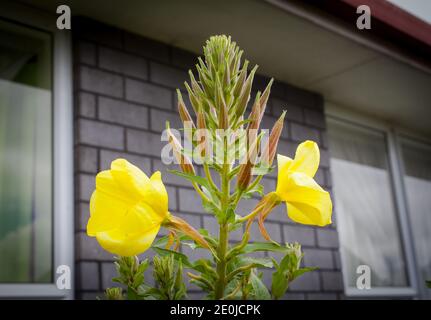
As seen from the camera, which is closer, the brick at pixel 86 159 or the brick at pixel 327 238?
the brick at pixel 86 159

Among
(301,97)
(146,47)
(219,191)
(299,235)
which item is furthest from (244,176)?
(301,97)

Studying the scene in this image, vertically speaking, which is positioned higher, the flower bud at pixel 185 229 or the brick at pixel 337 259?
the brick at pixel 337 259

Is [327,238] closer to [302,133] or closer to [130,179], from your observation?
[302,133]

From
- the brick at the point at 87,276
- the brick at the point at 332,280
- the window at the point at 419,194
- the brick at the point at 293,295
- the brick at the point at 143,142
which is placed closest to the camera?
the brick at the point at 87,276

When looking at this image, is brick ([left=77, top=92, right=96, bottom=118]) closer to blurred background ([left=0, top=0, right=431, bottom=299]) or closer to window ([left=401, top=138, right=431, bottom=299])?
blurred background ([left=0, top=0, right=431, bottom=299])

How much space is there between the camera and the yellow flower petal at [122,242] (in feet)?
1.25

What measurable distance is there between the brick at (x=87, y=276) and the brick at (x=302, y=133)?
68.3 inches

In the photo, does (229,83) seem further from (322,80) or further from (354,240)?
(354,240)

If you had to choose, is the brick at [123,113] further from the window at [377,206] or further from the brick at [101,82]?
the window at [377,206]

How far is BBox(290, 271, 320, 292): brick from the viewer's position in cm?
345

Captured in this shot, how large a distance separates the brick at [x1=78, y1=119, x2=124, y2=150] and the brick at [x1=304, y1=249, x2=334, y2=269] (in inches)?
57.6

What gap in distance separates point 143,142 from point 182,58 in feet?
2.08

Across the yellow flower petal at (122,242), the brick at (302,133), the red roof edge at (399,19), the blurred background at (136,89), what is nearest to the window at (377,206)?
the blurred background at (136,89)

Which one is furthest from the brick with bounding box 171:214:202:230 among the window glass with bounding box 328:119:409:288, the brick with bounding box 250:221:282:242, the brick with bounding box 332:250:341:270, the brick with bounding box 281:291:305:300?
the window glass with bounding box 328:119:409:288
